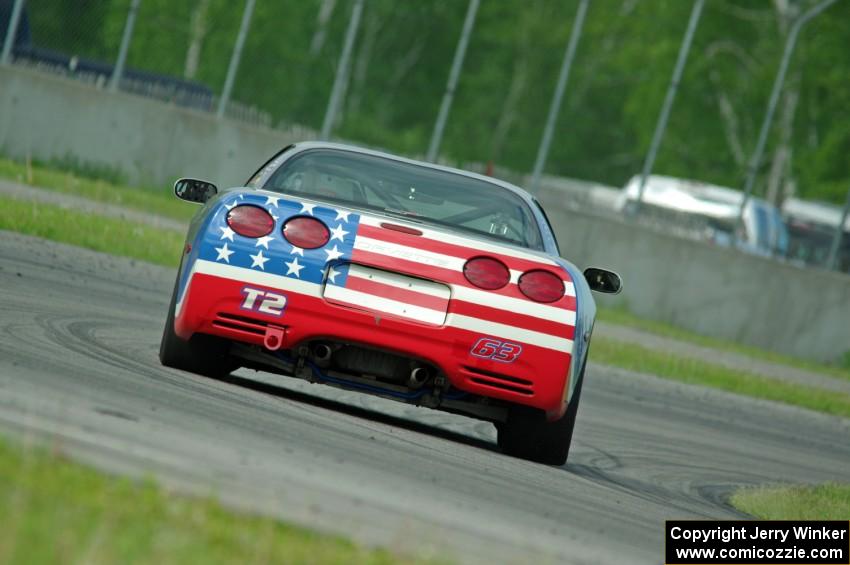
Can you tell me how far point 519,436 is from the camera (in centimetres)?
809

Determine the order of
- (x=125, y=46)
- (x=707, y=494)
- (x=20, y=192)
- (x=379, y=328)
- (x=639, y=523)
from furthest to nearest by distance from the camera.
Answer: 1. (x=125, y=46)
2. (x=20, y=192)
3. (x=707, y=494)
4. (x=379, y=328)
5. (x=639, y=523)

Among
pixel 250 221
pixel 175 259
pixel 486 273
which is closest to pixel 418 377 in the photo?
pixel 486 273

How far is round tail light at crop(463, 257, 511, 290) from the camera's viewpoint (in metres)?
7.40

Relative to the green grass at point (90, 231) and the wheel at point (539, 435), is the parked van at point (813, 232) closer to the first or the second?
the green grass at point (90, 231)

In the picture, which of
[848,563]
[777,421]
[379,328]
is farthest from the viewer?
[777,421]

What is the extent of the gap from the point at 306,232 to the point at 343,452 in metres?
1.21

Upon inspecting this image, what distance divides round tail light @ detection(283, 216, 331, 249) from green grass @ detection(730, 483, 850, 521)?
2315 mm

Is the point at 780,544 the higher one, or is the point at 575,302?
the point at 575,302

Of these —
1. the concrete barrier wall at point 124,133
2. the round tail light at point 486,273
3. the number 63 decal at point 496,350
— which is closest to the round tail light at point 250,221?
the round tail light at point 486,273

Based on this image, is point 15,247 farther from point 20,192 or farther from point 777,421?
point 777,421

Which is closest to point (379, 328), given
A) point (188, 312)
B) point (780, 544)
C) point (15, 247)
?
point (188, 312)

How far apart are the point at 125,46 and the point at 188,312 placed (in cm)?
1456

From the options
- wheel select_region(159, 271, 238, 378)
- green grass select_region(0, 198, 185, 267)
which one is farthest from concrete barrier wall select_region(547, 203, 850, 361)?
wheel select_region(159, 271, 238, 378)

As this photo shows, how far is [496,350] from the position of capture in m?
7.39
